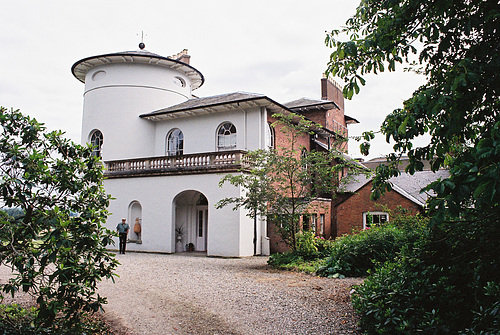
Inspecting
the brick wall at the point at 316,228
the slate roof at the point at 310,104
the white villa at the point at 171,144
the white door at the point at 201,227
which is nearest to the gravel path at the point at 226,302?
the brick wall at the point at 316,228

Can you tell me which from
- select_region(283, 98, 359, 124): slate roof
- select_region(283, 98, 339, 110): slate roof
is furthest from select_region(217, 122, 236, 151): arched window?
select_region(283, 98, 339, 110): slate roof

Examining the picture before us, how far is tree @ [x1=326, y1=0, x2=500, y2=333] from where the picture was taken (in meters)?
4.00

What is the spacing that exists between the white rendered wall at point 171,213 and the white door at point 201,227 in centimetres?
187

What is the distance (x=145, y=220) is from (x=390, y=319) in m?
16.8

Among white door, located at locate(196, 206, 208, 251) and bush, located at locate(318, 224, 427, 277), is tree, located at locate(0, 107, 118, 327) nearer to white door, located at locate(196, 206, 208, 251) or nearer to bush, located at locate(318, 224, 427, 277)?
bush, located at locate(318, 224, 427, 277)

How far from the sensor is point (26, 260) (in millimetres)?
4863

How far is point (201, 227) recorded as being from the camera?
21.2 meters

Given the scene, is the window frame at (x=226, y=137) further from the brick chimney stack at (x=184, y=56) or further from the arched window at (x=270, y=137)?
the brick chimney stack at (x=184, y=56)

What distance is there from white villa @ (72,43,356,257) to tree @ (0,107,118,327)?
1131 centimetres

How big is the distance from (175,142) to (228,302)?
1518cm

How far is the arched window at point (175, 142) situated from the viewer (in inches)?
872

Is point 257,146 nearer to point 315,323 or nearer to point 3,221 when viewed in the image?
point 315,323

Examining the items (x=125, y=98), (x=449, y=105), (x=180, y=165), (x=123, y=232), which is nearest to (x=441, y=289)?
(x=449, y=105)

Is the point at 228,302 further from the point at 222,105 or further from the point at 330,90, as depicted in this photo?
the point at 330,90
